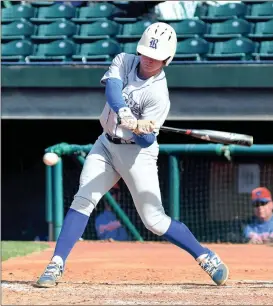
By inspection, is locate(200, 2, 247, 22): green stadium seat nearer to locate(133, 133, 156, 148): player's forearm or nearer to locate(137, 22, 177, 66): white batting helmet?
locate(137, 22, 177, 66): white batting helmet

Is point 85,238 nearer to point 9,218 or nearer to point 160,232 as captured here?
point 9,218

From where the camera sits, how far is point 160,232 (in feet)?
14.8

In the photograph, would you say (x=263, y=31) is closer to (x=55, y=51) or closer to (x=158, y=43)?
(x=55, y=51)

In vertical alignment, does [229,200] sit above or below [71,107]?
below

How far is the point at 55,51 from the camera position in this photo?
366 inches

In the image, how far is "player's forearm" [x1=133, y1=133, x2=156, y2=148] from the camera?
13.9 feet

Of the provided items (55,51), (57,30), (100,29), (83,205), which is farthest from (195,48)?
(83,205)

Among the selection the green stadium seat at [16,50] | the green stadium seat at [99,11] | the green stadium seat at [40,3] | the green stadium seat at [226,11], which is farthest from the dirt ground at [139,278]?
the green stadium seat at [40,3]

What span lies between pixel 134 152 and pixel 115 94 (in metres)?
0.35

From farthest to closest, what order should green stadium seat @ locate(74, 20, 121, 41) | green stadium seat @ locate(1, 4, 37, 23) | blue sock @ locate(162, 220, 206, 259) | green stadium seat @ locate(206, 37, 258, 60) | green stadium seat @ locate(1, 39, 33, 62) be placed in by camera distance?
green stadium seat @ locate(1, 4, 37, 23), green stadium seat @ locate(74, 20, 121, 41), green stadium seat @ locate(1, 39, 33, 62), green stadium seat @ locate(206, 37, 258, 60), blue sock @ locate(162, 220, 206, 259)

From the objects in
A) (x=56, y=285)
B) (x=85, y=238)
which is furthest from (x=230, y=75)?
(x=56, y=285)

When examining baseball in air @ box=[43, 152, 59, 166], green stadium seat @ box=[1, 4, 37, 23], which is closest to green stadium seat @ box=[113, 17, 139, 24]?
green stadium seat @ box=[1, 4, 37, 23]

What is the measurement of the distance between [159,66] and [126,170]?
0.58 m

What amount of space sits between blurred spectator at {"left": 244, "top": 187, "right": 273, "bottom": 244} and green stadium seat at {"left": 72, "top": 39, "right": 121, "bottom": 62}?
240 centimetres
